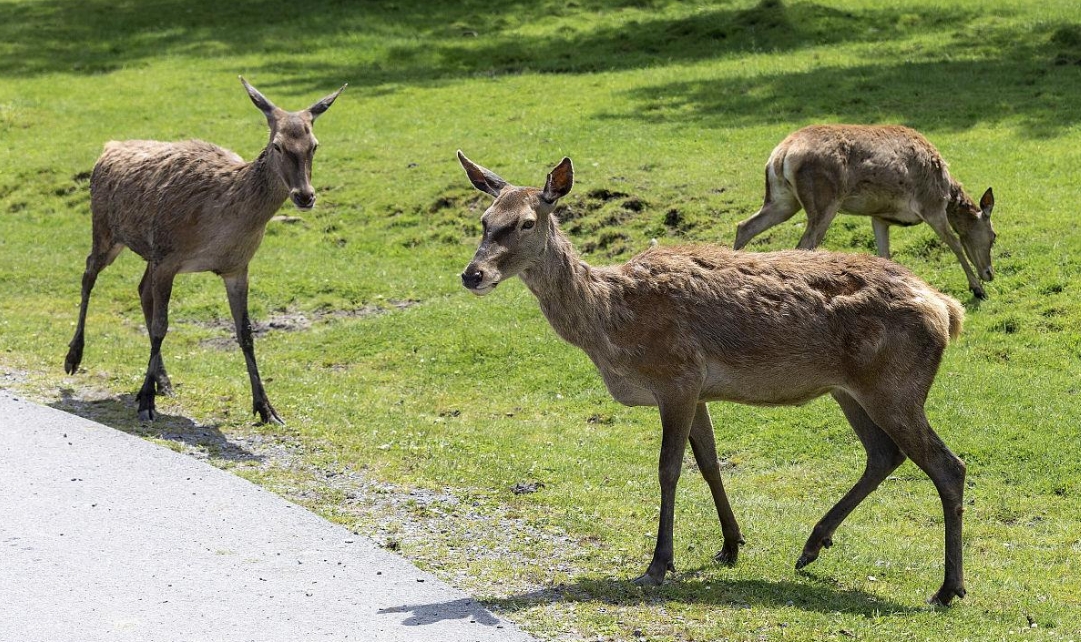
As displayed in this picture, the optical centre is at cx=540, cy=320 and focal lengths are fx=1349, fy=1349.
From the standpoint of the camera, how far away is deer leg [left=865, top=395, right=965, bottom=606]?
8.20 meters

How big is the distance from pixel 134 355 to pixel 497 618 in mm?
8139

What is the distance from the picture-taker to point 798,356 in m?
8.45

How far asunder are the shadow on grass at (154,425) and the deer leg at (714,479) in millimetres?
3990

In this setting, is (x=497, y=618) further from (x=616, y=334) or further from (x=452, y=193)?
(x=452, y=193)

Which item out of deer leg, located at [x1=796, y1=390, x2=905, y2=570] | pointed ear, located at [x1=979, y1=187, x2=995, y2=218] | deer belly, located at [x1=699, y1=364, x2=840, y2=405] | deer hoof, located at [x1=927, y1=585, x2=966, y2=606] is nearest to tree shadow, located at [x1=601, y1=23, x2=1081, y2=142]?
pointed ear, located at [x1=979, y1=187, x2=995, y2=218]

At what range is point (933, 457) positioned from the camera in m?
8.27

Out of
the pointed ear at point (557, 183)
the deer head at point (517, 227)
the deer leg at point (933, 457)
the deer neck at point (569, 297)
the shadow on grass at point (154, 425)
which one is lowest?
the shadow on grass at point (154, 425)

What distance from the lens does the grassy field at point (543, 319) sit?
891cm

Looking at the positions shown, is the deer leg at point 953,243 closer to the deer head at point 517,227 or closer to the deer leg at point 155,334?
the deer head at point 517,227

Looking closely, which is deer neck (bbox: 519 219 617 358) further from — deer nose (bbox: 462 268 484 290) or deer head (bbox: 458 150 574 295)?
deer nose (bbox: 462 268 484 290)

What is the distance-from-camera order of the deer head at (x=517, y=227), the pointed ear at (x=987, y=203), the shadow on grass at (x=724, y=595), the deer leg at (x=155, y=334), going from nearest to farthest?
the shadow on grass at (x=724, y=595) < the deer head at (x=517, y=227) < the deer leg at (x=155, y=334) < the pointed ear at (x=987, y=203)

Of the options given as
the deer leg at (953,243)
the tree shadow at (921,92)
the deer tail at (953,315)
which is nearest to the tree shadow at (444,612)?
the deer tail at (953,315)

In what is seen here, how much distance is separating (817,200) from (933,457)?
23.8 ft

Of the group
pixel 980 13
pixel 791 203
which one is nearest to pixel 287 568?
pixel 791 203
